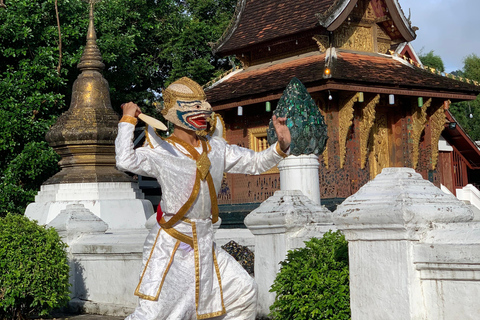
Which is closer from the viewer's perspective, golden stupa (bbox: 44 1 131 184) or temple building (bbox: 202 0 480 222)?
golden stupa (bbox: 44 1 131 184)

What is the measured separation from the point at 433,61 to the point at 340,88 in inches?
851

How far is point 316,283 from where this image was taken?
517 cm

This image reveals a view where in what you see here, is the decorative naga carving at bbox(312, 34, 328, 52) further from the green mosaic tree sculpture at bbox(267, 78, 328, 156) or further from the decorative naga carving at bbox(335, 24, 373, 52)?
the green mosaic tree sculpture at bbox(267, 78, 328, 156)

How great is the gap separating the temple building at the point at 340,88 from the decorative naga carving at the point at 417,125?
26 millimetres

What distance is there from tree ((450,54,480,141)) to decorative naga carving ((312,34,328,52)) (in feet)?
54.5

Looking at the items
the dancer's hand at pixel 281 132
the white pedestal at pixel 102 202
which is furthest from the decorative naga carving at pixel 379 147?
the dancer's hand at pixel 281 132

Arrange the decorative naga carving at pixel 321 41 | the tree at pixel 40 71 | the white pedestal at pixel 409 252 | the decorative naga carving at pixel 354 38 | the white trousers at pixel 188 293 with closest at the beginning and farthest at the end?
the white pedestal at pixel 409 252, the white trousers at pixel 188 293, the decorative naga carving at pixel 321 41, the tree at pixel 40 71, the decorative naga carving at pixel 354 38

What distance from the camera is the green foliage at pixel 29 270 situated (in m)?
8.29

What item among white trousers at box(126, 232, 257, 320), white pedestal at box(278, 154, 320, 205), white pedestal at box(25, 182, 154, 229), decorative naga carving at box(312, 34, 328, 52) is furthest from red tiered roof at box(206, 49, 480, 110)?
white trousers at box(126, 232, 257, 320)

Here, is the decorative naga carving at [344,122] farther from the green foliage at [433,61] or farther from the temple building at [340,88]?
the green foliage at [433,61]

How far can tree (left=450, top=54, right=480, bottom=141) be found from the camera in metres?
32.6

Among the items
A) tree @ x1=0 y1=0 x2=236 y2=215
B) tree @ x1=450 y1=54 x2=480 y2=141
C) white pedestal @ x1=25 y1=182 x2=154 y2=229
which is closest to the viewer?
white pedestal @ x1=25 y1=182 x2=154 y2=229

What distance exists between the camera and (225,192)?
59.5 feet

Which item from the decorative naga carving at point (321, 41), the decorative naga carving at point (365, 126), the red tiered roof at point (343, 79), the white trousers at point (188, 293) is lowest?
the white trousers at point (188, 293)
